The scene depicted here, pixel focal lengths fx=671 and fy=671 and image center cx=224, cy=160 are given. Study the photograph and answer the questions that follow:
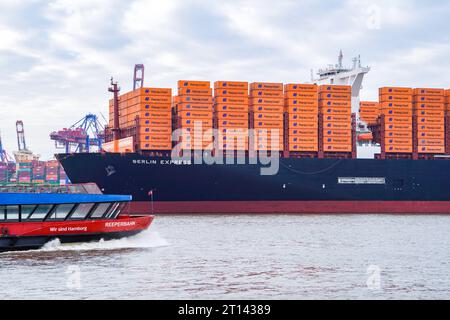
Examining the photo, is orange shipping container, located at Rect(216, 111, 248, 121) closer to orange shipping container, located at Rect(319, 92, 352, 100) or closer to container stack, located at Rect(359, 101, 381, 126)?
orange shipping container, located at Rect(319, 92, 352, 100)

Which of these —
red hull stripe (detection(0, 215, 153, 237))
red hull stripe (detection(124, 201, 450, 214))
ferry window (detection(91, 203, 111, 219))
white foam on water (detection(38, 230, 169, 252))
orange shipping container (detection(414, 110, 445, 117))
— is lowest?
red hull stripe (detection(124, 201, 450, 214))

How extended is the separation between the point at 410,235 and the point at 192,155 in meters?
28.9

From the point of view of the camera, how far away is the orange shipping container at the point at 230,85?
68.9 m

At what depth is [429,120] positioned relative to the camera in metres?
74.4

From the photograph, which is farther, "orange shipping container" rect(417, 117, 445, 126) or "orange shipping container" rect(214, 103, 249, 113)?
"orange shipping container" rect(417, 117, 445, 126)

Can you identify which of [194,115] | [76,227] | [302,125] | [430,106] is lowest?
[76,227]

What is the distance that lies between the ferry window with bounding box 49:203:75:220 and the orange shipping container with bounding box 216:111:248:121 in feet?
128

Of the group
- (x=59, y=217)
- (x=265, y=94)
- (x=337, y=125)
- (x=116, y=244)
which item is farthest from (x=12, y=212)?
(x=337, y=125)

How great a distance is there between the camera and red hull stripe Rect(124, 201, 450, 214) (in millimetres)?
65312

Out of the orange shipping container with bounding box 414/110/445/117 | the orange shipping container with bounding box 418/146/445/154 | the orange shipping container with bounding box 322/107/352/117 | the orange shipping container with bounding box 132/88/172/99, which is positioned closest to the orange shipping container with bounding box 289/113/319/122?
the orange shipping container with bounding box 322/107/352/117

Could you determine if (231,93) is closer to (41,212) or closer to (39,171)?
(41,212)

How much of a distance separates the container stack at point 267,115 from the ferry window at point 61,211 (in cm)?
3944

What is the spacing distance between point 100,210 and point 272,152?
128 ft
